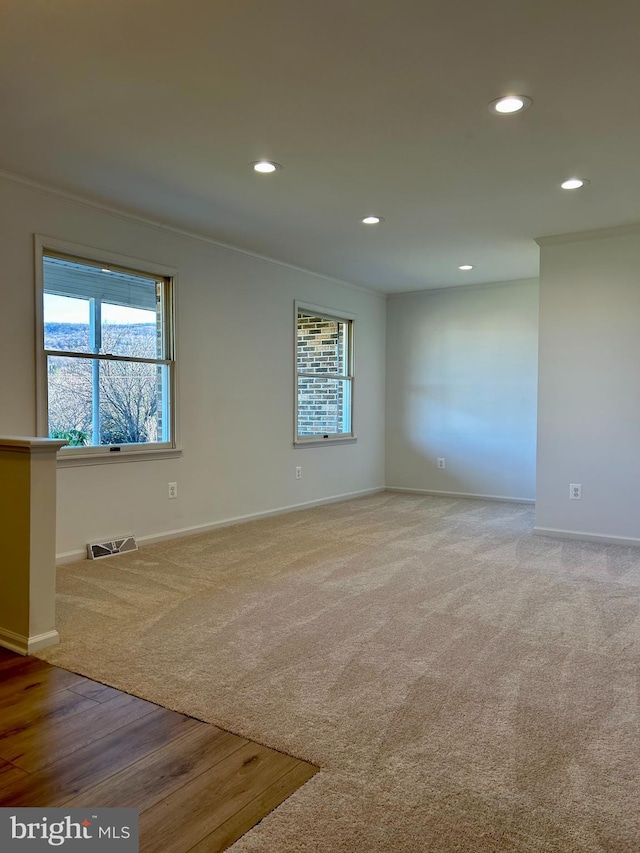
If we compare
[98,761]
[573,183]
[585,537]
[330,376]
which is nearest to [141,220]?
[330,376]

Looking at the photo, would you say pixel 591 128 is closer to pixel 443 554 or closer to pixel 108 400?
pixel 443 554

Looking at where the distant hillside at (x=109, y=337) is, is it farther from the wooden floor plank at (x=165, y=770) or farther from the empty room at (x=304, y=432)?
the wooden floor plank at (x=165, y=770)

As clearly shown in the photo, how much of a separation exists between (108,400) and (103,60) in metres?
2.31

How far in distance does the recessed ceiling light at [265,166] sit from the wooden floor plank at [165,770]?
2785 mm

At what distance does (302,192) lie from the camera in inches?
147

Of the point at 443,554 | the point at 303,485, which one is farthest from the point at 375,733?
the point at 303,485

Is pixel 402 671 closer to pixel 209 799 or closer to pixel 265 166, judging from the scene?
pixel 209 799

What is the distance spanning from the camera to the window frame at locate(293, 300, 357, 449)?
19.0 ft

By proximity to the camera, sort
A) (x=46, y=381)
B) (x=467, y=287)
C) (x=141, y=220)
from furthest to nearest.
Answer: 1. (x=467, y=287)
2. (x=141, y=220)
3. (x=46, y=381)

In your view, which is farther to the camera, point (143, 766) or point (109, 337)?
point (109, 337)

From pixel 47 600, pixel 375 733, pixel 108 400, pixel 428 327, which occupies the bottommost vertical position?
pixel 375 733

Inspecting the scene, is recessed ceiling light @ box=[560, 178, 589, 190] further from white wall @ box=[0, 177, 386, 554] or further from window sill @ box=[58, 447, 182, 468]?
window sill @ box=[58, 447, 182, 468]

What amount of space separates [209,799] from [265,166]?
3.02 meters

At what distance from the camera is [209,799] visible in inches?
61.9
